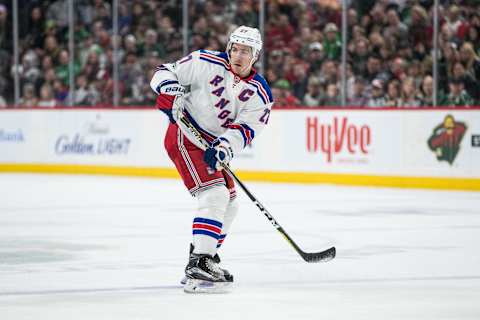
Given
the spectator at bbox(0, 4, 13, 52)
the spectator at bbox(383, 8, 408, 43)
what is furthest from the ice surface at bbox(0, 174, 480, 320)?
the spectator at bbox(0, 4, 13, 52)

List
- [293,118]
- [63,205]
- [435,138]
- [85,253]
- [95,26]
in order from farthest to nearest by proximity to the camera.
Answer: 1. [95,26]
2. [293,118]
3. [435,138]
4. [63,205]
5. [85,253]

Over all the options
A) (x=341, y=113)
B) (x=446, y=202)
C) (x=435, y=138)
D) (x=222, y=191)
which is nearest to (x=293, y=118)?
(x=341, y=113)

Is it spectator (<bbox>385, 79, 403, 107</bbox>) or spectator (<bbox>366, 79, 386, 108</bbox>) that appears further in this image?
spectator (<bbox>366, 79, 386, 108</bbox>)

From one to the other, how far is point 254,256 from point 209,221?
1229mm

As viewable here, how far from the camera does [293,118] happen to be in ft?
39.4

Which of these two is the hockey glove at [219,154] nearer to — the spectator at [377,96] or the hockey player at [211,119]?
the hockey player at [211,119]

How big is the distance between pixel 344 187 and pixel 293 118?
1203mm

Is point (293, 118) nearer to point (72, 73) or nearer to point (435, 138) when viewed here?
point (435, 138)

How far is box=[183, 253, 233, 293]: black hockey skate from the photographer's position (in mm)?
4852

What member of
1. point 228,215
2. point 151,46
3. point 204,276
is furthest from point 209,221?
point 151,46

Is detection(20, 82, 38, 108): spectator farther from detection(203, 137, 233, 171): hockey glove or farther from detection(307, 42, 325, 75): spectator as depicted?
detection(203, 137, 233, 171): hockey glove

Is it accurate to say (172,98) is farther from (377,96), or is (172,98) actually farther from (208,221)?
(377,96)

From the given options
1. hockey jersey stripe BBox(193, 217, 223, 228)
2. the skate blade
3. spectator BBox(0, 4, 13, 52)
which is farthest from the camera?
spectator BBox(0, 4, 13, 52)

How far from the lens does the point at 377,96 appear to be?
37.7ft
